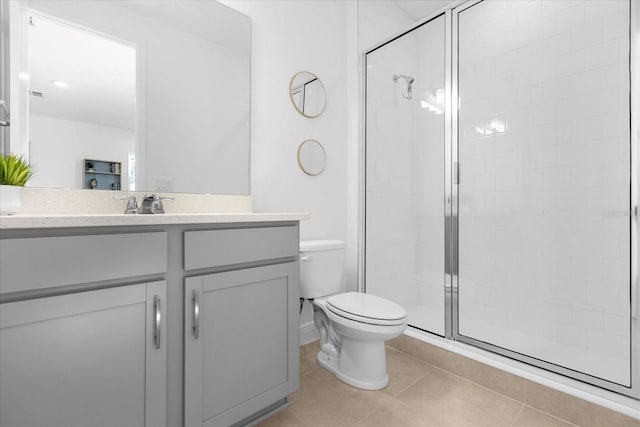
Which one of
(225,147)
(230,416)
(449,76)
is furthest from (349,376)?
(449,76)

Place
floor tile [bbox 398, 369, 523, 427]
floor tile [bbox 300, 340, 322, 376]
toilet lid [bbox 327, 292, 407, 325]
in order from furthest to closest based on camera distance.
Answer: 1. floor tile [bbox 300, 340, 322, 376]
2. toilet lid [bbox 327, 292, 407, 325]
3. floor tile [bbox 398, 369, 523, 427]

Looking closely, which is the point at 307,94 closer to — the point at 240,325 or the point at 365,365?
the point at 240,325

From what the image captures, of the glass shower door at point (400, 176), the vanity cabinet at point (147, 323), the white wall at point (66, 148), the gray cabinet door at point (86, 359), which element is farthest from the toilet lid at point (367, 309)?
the white wall at point (66, 148)

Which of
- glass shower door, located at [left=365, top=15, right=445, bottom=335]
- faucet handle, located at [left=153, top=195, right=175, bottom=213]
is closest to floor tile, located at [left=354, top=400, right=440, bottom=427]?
glass shower door, located at [left=365, top=15, right=445, bottom=335]

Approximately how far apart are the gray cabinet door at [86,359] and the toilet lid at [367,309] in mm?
887

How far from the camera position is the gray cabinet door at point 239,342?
1.10 meters

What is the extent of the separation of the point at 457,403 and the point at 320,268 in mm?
972

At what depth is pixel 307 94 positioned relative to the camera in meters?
2.20

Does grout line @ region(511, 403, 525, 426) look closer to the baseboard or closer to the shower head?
the baseboard

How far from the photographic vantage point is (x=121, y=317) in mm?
957

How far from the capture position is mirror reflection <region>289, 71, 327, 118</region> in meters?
2.13

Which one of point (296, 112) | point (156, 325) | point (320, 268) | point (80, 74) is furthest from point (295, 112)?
point (156, 325)

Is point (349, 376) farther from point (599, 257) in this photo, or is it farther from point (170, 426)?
point (599, 257)

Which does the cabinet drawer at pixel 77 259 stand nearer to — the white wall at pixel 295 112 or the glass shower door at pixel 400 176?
the white wall at pixel 295 112
